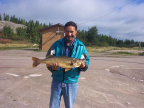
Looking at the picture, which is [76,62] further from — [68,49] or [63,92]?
[63,92]

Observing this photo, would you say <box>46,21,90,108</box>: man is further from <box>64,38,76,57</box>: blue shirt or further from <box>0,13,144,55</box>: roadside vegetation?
<box>0,13,144,55</box>: roadside vegetation

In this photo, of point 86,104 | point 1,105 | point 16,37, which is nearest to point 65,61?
point 86,104

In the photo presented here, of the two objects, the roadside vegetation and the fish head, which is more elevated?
the roadside vegetation

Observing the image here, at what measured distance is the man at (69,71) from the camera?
2816 millimetres

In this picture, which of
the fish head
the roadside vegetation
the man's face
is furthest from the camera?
the roadside vegetation

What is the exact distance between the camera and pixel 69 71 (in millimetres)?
2814

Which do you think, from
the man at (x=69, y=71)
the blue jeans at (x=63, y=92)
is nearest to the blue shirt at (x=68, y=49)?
the man at (x=69, y=71)

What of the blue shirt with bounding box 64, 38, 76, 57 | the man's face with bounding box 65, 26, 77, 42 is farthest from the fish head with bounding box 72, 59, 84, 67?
the man's face with bounding box 65, 26, 77, 42

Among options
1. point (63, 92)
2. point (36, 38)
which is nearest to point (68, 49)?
point (63, 92)

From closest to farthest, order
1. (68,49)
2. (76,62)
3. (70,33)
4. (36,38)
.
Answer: (76,62) < (70,33) < (68,49) < (36,38)

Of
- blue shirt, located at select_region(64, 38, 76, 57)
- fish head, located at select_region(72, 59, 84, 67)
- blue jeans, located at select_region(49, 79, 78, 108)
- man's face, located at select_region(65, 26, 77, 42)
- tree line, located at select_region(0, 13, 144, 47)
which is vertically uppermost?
tree line, located at select_region(0, 13, 144, 47)

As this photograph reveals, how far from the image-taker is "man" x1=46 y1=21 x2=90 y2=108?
9.24ft

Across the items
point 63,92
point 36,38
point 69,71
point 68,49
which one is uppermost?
point 36,38

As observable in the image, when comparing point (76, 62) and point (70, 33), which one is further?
point (70, 33)
